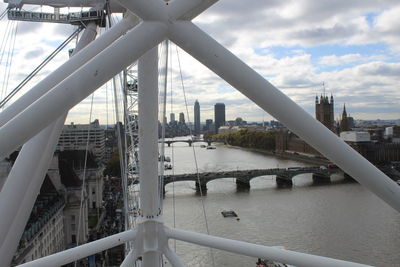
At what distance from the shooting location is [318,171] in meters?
21.0

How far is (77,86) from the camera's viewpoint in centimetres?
115

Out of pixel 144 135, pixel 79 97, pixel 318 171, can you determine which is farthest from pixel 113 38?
pixel 318 171

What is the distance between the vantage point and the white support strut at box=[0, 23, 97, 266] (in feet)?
5.13

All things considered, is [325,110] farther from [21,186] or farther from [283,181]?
[21,186]

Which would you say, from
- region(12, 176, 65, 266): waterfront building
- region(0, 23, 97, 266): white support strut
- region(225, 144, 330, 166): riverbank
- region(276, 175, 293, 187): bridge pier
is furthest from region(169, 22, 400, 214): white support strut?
region(225, 144, 330, 166): riverbank

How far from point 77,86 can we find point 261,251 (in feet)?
3.45

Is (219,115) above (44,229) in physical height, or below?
above

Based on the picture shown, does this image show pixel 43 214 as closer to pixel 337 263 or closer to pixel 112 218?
pixel 112 218

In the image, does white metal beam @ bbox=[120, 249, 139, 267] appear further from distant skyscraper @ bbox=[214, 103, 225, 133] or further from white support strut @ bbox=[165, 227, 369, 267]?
distant skyscraper @ bbox=[214, 103, 225, 133]

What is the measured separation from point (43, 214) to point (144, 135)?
7.40 m

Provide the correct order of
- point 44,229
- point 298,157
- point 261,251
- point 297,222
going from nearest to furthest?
point 261,251 → point 44,229 → point 297,222 → point 298,157

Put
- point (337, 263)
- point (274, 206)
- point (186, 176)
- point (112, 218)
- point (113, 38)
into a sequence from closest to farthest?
point (337, 263)
point (113, 38)
point (112, 218)
point (274, 206)
point (186, 176)

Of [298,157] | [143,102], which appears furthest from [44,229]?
[298,157]

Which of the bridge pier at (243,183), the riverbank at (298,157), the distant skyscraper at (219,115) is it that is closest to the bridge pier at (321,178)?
the bridge pier at (243,183)
